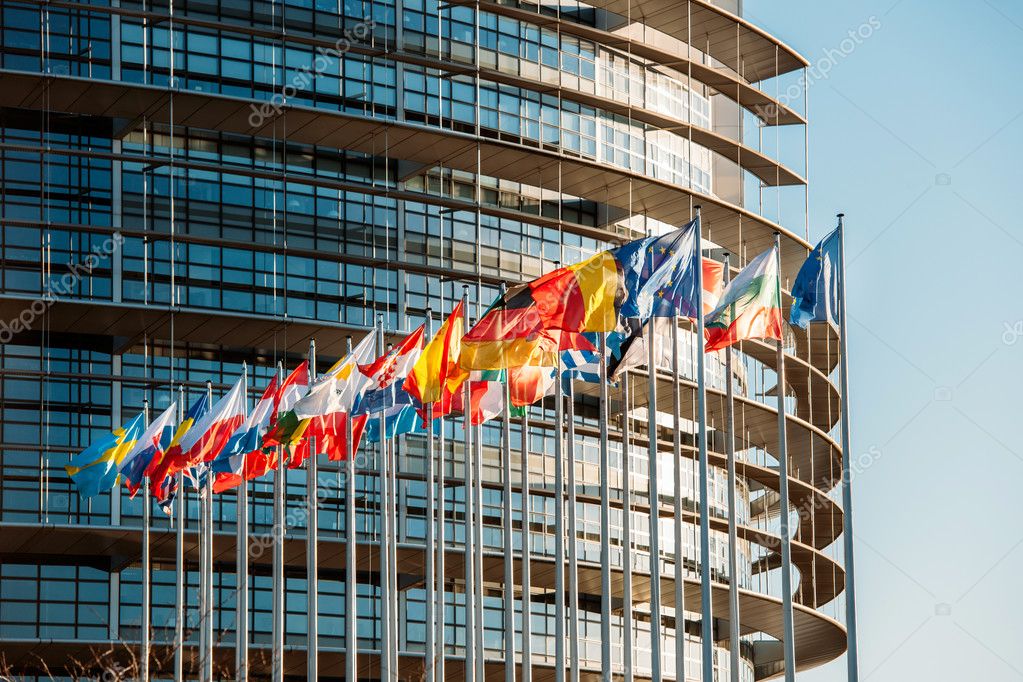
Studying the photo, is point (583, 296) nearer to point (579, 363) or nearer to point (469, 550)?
point (579, 363)

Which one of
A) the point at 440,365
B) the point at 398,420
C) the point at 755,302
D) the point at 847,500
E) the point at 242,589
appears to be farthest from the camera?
the point at 242,589

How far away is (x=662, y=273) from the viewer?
3162 cm

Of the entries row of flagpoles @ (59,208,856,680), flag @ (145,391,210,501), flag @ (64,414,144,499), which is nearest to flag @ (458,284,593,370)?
row of flagpoles @ (59,208,856,680)

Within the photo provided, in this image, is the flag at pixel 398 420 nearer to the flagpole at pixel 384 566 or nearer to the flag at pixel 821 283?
the flagpole at pixel 384 566

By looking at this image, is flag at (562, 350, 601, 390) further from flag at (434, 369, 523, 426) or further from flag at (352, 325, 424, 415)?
flag at (352, 325, 424, 415)

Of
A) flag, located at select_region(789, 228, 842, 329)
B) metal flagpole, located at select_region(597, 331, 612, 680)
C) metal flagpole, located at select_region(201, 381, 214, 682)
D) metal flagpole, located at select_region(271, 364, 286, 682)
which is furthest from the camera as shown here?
metal flagpole, located at select_region(201, 381, 214, 682)

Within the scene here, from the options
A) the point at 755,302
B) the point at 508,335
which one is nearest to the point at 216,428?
the point at 508,335

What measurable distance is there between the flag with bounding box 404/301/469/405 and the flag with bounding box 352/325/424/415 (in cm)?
90

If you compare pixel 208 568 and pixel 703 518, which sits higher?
pixel 208 568

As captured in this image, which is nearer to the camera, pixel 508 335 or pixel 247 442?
pixel 508 335

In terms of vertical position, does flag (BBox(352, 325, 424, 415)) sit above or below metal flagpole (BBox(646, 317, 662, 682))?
above
